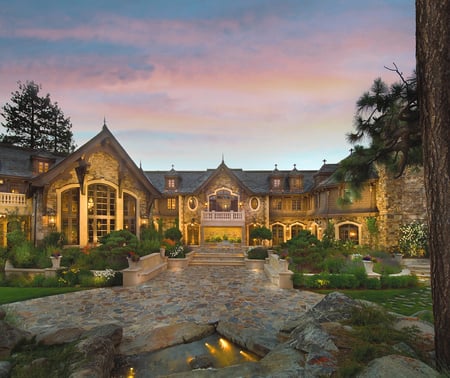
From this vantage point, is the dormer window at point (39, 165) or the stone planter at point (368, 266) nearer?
the stone planter at point (368, 266)

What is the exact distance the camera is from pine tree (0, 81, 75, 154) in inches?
1120

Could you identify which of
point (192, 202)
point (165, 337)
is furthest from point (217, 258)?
point (165, 337)

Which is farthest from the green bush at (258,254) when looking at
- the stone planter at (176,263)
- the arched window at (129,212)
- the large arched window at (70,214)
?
the large arched window at (70,214)

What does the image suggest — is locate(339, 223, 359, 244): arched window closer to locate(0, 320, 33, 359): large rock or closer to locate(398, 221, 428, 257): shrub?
locate(398, 221, 428, 257): shrub

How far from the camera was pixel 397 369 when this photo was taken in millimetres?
2689

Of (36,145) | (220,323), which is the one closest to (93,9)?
(220,323)

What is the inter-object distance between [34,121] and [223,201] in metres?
25.5

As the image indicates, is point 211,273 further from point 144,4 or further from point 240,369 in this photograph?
point 144,4

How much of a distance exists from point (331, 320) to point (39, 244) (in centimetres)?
1545

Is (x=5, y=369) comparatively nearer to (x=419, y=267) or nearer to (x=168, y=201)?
(x=419, y=267)

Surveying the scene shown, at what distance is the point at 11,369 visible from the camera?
4008 mm

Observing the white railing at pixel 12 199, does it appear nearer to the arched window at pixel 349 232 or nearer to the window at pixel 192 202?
the window at pixel 192 202

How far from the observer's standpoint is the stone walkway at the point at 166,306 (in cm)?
685

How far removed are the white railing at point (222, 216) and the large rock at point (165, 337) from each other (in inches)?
666
